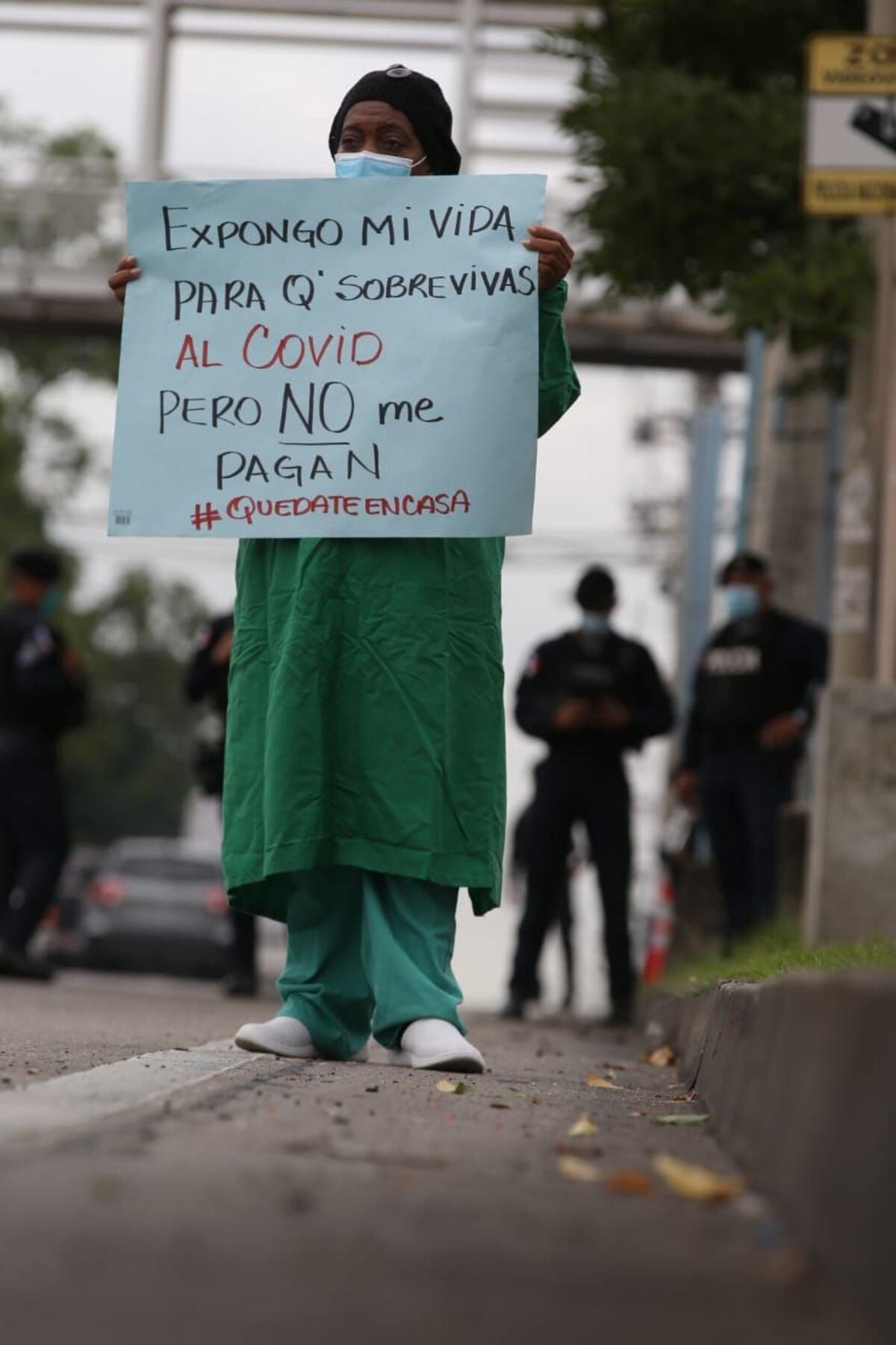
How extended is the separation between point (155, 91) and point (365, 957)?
21523 millimetres

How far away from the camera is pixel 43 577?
12359mm

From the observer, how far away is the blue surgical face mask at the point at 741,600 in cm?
1148

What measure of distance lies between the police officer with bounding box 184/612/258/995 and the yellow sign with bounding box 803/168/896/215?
3595 millimetres

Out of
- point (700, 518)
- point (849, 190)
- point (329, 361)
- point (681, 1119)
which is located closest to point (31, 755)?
point (849, 190)

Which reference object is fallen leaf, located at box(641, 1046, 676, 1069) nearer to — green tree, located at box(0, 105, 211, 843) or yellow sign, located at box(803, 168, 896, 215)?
yellow sign, located at box(803, 168, 896, 215)

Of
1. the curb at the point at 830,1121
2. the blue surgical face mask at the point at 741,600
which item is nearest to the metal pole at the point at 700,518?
the blue surgical face mask at the point at 741,600

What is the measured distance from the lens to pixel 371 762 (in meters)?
5.26

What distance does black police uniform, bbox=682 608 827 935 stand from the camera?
10.8m

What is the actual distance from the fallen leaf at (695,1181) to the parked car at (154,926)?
842 inches

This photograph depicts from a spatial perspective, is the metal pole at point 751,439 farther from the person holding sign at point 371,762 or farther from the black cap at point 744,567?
the person holding sign at point 371,762

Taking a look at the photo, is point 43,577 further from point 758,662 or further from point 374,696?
point 374,696

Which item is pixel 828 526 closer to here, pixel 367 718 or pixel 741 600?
pixel 741 600

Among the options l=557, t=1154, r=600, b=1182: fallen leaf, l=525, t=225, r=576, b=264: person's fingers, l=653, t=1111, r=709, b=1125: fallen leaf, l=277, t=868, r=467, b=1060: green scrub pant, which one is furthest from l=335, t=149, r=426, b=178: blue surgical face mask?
l=557, t=1154, r=600, b=1182: fallen leaf

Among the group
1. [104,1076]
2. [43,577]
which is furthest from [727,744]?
[104,1076]
